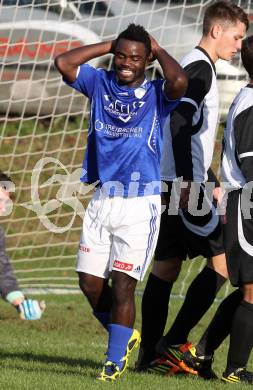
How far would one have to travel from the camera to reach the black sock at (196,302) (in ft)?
22.5

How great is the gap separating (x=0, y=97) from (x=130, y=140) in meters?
5.73

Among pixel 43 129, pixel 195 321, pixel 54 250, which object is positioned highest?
pixel 195 321

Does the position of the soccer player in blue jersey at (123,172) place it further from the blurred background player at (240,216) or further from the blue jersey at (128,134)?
the blurred background player at (240,216)

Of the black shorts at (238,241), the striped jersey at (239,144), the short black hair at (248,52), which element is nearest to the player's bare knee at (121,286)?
the black shorts at (238,241)

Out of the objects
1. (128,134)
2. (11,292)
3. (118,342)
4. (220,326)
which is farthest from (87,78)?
(220,326)

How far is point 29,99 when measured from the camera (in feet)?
38.3

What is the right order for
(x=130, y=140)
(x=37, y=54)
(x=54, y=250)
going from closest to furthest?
(x=130, y=140), (x=37, y=54), (x=54, y=250)

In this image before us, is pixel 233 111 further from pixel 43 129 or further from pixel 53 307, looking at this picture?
pixel 43 129

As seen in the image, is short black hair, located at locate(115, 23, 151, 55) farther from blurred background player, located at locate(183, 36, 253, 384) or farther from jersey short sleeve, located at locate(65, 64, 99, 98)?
blurred background player, located at locate(183, 36, 253, 384)

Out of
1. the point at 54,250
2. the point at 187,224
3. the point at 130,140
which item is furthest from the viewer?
the point at 54,250

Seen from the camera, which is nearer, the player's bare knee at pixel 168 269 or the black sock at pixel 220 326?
the black sock at pixel 220 326

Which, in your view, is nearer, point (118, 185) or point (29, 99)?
point (118, 185)

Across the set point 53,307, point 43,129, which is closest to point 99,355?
point 53,307

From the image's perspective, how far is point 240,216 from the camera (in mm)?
6398
